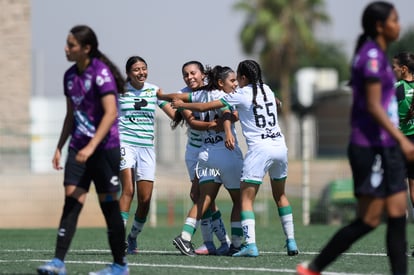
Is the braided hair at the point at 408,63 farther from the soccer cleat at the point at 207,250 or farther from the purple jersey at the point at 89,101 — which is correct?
the purple jersey at the point at 89,101

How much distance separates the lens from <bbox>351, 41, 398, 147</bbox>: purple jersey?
7465 mm

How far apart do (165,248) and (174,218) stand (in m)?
16.1

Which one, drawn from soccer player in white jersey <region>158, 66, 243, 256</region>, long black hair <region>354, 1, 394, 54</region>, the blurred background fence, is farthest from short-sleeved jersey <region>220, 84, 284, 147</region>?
the blurred background fence

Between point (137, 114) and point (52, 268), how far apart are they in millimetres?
3806

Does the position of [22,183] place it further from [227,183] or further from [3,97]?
[227,183]

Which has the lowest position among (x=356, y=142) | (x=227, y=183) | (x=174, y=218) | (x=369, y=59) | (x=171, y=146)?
(x=174, y=218)

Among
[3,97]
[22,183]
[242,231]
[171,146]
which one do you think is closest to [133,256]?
[242,231]

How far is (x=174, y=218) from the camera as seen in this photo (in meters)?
28.5

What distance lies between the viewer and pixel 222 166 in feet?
36.8

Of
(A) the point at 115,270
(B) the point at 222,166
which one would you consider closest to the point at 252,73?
(B) the point at 222,166

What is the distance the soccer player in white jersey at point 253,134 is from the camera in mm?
10586

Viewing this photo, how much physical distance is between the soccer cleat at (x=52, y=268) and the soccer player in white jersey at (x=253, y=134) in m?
2.81

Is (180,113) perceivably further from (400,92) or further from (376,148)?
(376,148)

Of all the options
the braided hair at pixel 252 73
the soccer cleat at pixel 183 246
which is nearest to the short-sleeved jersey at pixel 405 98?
the braided hair at pixel 252 73
